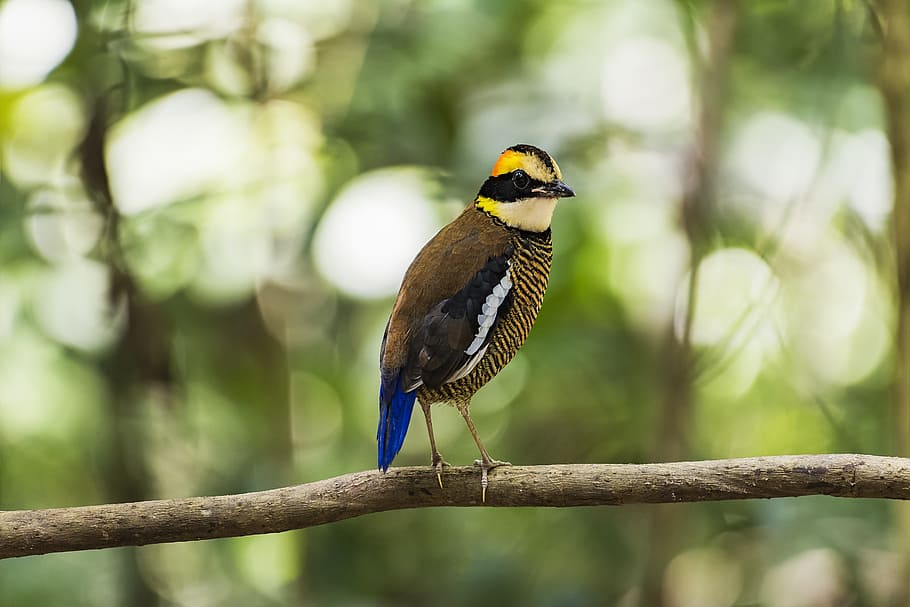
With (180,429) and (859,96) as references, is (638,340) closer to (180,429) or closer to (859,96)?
(859,96)

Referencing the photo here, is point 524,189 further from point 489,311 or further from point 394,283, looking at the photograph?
point 394,283

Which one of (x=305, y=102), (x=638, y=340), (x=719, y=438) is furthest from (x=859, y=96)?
(x=305, y=102)

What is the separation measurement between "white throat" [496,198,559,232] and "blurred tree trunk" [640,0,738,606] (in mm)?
1276

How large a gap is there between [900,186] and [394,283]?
2.08 m

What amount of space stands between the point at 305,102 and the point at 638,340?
2.00 meters

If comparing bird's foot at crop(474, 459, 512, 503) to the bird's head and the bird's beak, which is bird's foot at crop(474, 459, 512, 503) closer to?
the bird's head

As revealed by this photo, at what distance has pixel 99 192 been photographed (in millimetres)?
Answer: 4469

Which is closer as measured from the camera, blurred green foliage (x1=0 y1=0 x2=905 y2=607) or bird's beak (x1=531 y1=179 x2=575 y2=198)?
bird's beak (x1=531 y1=179 x2=575 y2=198)

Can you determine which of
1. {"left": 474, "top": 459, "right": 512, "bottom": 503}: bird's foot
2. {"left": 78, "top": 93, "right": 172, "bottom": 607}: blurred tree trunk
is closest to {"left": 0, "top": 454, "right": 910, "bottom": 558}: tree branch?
{"left": 474, "top": 459, "right": 512, "bottom": 503}: bird's foot

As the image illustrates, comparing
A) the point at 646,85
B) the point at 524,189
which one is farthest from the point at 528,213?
the point at 646,85

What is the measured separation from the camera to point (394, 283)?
181 inches

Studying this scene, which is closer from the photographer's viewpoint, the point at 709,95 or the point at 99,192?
the point at 709,95

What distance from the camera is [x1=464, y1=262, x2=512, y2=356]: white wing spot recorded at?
2607mm

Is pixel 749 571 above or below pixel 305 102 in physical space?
below
